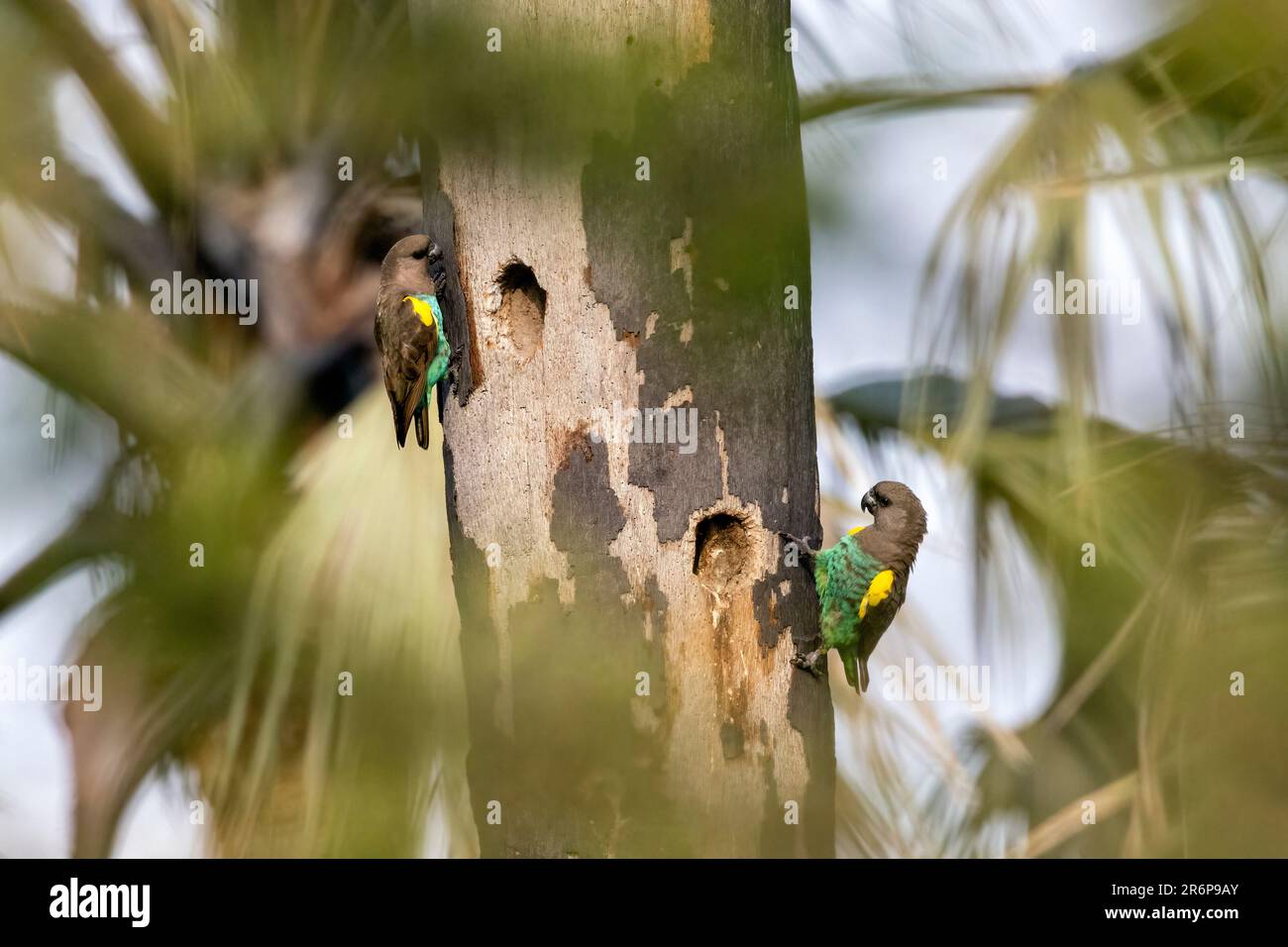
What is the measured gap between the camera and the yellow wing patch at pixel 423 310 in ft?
10.4

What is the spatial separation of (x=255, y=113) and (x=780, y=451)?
3.71 meters

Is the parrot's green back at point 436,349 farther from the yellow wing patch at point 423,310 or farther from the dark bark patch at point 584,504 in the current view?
the dark bark patch at point 584,504

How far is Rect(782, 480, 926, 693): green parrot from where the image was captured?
3.01 meters

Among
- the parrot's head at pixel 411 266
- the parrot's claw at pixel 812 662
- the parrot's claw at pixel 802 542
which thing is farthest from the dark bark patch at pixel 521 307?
the parrot's claw at pixel 812 662

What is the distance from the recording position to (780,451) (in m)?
2.70

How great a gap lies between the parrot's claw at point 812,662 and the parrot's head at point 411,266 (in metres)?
1.34

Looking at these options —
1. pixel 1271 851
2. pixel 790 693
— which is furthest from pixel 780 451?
pixel 1271 851

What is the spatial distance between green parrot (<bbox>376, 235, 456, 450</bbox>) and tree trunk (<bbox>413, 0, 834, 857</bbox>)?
0.42m

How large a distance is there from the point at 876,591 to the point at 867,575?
51 millimetres

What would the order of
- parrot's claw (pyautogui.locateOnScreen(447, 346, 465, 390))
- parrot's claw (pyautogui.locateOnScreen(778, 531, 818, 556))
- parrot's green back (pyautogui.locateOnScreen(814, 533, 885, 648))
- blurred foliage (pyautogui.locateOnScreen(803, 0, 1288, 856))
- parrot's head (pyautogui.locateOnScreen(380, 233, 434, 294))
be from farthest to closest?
blurred foliage (pyautogui.locateOnScreen(803, 0, 1288, 856)) < parrot's head (pyautogui.locateOnScreen(380, 233, 434, 294)) < parrot's green back (pyautogui.locateOnScreen(814, 533, 885, 648)) < parrot's claw (pyautogui.locateOnScreen(447, 346, 465, 390)) < parrot's claw (pyautogui.locateOnScreen(778, 531, 818, 556))

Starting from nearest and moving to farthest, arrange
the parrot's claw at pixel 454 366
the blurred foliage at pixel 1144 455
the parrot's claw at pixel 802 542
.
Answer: the parrot's claw at pixel 802 542
the parrot's claw at pixel 454 366
the blurred foliage at pixel 1144 455

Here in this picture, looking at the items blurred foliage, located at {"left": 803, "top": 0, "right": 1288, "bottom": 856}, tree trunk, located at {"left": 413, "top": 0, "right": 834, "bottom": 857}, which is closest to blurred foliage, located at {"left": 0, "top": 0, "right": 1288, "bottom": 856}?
blurred foliage, located at {"left": 803, "top": 0, "right": 1288, "bottom": 856}

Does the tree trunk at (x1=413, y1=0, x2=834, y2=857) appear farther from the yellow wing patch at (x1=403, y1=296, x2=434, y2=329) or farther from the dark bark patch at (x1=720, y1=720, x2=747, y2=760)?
the yellow wing patch at (x1=403, y1=296, x2=434, y2=329)

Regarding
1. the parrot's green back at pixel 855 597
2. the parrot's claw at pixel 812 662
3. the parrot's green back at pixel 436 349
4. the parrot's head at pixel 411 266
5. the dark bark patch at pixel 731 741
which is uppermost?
the parrot's head at pixel 411 266
